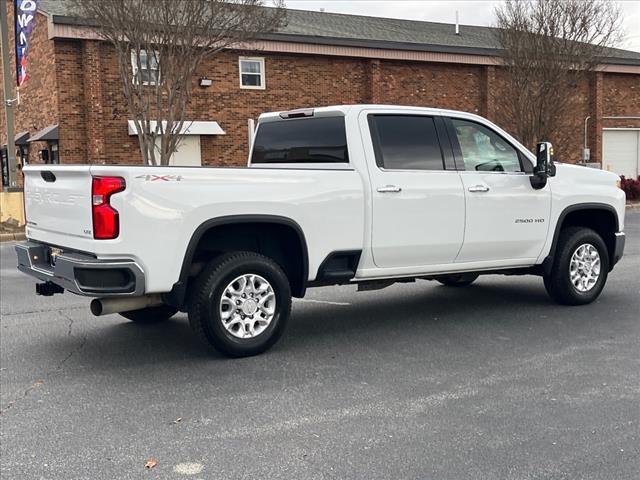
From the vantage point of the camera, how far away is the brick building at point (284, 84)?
19.8 metres

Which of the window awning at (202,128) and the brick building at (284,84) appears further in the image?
the window awning at (202,128)

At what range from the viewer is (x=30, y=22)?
17.8 m

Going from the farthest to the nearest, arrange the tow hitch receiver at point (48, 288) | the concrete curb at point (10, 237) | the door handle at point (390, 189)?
the concrete curb at point (10, 237) → the door handle at point (390, 189) → the tow hitch receiver at point (48, 288)

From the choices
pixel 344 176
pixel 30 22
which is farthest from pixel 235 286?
pixel 30 22

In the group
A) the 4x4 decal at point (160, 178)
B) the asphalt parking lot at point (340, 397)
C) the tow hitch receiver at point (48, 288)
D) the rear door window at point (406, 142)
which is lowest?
the asphalt parking lot at point (340, 397)

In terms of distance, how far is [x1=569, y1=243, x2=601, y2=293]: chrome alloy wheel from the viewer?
7.51 m

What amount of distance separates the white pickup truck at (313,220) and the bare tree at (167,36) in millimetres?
9755

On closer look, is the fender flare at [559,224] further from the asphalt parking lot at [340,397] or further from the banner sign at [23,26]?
the banner sign at [23,26]

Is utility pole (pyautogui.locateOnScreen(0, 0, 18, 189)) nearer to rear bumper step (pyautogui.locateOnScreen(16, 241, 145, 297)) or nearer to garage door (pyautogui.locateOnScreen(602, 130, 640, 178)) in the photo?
rear bumper step (pyautogui.locateOnScreen(16, 241, 145, 297))

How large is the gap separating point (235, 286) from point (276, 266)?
0.37m

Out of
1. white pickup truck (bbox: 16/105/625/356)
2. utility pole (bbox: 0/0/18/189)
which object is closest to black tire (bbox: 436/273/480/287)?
white pickup truck (bbox: 16/105/625/356)

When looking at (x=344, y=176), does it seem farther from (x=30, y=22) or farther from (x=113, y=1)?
(x=30, y=22)

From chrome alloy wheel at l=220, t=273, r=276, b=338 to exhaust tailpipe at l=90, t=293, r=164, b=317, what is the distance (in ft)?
1.80

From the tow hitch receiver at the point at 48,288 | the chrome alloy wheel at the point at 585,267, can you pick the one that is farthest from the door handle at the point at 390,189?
the tow hitch receiver at the point at 48,288
